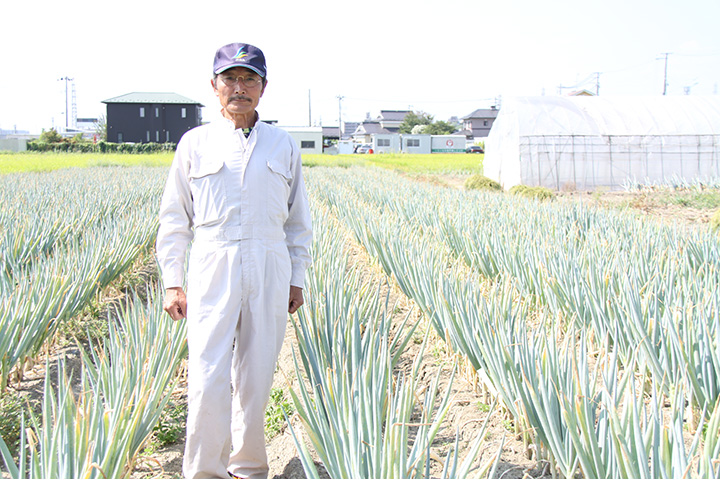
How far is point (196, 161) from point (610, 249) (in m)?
3.06

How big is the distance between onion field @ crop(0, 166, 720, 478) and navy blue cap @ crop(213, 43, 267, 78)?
0.96 metres

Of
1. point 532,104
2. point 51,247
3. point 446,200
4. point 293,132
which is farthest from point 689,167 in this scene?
point 293,132

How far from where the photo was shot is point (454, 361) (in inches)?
107

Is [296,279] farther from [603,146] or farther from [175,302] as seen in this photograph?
[603,146]

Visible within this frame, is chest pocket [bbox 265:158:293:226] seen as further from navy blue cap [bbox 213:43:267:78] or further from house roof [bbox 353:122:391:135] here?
house roof [bbox 353:122:391:135]

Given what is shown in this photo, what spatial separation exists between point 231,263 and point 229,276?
0.04 meters

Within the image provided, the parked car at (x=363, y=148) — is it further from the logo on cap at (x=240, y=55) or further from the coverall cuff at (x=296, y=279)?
the logo on cap at (x=240, y=55)

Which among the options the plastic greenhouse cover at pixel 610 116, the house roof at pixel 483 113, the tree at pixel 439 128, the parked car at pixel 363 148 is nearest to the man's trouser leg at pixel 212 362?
the plastic greenhouse cover at pixel 610 116

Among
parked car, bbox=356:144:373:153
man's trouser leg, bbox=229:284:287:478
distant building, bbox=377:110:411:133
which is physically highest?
distant building, bbox=377:110:411:133

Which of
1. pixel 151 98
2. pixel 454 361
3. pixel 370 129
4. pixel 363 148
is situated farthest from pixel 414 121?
pixel 454 361

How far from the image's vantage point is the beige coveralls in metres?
1.81

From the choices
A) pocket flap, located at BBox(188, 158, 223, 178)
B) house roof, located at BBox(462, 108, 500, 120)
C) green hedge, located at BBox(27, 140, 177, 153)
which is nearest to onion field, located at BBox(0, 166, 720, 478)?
pocket flap, located at BBox(188, 158, 223, 178)

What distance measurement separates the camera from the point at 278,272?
6.23 ft

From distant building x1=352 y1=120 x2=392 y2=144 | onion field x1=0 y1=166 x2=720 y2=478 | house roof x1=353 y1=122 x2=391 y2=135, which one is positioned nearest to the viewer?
onion field x1=0 y1=166 x2=720 y2=478
